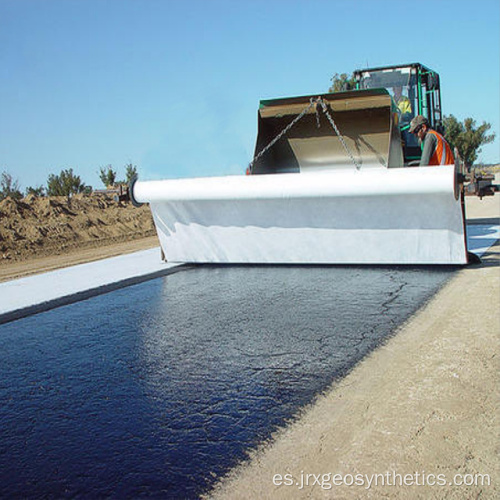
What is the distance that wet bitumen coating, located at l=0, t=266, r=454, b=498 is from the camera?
7.93ft

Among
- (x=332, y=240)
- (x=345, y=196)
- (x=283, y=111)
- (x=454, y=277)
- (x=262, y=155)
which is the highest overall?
(x=283, y=111)

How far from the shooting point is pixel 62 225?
1524 centimetres

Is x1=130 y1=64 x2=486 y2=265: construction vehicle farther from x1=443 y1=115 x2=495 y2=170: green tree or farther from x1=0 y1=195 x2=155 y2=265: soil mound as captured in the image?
x1=443 y1=115 x2=495 y2=170: green tree

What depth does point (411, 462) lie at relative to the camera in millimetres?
2258

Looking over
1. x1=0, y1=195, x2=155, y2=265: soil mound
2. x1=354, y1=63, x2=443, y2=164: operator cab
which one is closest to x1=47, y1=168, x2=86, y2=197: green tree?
x1=0, y1=195, x2=155, y2=265: soil mound

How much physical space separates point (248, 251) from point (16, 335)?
3255mm

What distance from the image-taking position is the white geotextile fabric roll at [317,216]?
6.09 m

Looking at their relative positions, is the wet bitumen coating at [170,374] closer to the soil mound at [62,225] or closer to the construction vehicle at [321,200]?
the construction vehicle at [321,200]

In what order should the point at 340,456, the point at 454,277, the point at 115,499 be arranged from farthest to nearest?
the point at 454,277 < the point at 340,456 < the point at 115,499

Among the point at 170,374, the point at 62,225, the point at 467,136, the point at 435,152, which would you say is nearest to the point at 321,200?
the point at 435,152

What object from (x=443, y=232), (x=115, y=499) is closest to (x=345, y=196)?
(x=443, y=232)

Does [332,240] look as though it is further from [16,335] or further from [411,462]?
[411,462]

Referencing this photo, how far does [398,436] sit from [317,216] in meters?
4.32

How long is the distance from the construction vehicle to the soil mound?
20.5 ft
